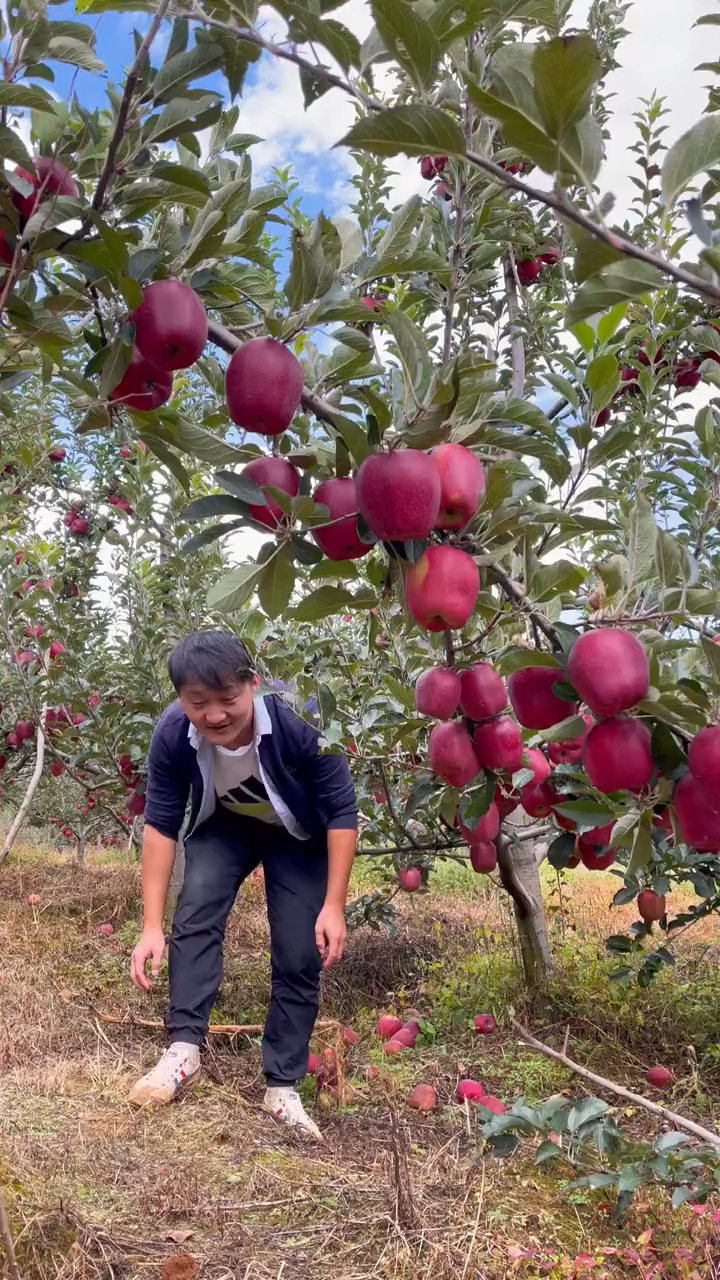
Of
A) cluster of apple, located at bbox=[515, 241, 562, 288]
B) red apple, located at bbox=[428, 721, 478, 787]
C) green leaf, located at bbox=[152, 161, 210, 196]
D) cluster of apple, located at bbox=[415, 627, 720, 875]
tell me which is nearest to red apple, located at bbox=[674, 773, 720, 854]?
cluster of apple, located at bbox=[415, 627, 720, 875]

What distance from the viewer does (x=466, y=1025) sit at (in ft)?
10.9

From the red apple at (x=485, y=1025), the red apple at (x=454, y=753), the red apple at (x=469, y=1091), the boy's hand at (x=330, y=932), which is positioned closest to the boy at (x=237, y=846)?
the boy's hand at (x=330, y=932)

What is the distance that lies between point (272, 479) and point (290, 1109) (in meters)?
2.04

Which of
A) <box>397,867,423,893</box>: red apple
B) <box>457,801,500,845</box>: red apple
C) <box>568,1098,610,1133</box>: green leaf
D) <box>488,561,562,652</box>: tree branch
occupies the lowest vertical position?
<box>397,867,423,893</box>: red apple

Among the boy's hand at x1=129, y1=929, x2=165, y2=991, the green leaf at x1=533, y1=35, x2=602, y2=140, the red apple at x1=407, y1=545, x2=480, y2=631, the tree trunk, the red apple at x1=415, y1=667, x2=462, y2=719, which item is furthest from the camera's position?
the tree trunk

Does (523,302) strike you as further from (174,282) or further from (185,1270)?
(185,1270)

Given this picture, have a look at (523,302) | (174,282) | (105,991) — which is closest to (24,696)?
(105,991)

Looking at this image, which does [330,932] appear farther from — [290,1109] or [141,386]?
[141,386]

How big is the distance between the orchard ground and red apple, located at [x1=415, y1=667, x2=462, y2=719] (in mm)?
901

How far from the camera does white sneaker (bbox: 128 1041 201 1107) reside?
2469 mm

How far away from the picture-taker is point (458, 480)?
1.04 metres

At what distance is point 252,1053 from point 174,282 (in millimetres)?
2760

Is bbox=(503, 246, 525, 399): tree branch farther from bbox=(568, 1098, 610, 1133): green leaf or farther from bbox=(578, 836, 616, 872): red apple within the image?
bbox=(568, 1098, 610, 1133): green leaf

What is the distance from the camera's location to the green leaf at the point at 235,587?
3.51ft
